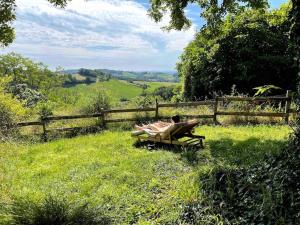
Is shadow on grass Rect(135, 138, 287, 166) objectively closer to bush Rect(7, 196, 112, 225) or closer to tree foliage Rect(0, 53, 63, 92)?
bush Rect(7, 196, 112, 225)

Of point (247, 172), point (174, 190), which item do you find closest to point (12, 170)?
point (174, 190)

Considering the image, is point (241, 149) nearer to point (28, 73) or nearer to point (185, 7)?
point (185, 7)

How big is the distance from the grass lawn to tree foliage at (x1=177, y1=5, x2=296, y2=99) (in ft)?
18.6

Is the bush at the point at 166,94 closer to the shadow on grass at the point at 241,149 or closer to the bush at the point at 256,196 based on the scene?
the shadow on grass at the point at 241,149

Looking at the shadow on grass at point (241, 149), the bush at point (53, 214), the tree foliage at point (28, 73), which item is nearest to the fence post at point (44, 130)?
the shadow on grass at point (241, 149)

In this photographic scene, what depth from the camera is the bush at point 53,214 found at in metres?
5.07

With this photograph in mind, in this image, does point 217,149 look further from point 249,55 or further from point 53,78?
point 53,78

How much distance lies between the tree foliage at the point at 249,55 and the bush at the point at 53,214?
12.3m

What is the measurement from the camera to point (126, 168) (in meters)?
8.20

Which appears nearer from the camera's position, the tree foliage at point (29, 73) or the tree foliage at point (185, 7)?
Result: the tree foliage at point (185, 7)

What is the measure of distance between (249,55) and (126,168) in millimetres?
11472

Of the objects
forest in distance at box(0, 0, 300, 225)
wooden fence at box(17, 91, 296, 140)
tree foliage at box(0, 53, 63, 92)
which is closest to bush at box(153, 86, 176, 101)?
forest in distance at box(0, 0, 300, 225)

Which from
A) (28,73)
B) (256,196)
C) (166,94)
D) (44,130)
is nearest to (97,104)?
(44,130)

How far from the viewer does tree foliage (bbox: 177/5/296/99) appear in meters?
16.6
